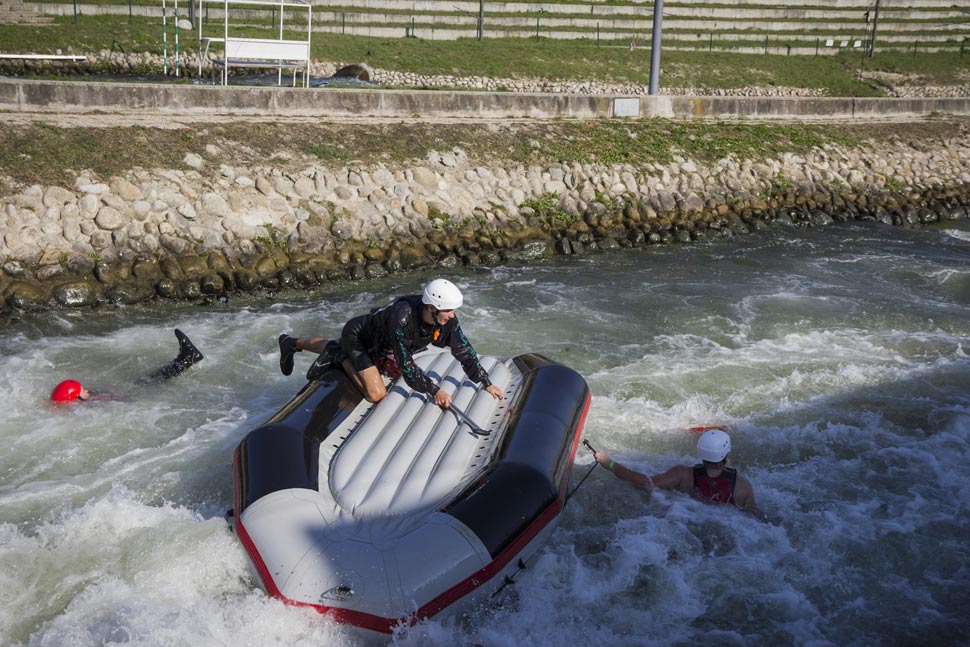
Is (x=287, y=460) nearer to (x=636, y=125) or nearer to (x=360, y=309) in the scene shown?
(x=360, y=309)

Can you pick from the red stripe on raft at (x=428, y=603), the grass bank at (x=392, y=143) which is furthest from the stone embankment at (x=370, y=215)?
the red stripe on raft at (x=428, y=603)

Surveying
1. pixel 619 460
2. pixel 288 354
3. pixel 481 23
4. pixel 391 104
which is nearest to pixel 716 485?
pixel 619 460

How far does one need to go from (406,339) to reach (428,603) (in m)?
2.38

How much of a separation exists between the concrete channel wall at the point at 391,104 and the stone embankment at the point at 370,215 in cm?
174

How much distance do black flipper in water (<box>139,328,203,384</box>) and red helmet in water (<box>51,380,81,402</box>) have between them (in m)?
0.76

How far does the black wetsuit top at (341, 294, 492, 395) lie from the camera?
23.6ft

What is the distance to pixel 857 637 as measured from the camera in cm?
603

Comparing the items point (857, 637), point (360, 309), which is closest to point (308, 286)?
point (360, 309)

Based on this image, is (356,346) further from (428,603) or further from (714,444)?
(714,444)

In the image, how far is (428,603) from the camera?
5.45 m

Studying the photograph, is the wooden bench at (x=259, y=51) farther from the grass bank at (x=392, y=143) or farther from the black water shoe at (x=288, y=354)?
the black water shoe at (x=288, y=354)

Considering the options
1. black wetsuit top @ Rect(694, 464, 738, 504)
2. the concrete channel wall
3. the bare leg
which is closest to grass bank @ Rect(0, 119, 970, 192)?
the concrete channel wall

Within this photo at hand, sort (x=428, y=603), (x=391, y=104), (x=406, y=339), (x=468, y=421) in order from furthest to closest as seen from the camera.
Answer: (x=391, y=104), (x=406, y=339), (x=468, y=421), (x=428, y=603)

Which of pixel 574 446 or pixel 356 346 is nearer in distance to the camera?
pixel 574 446
